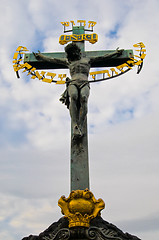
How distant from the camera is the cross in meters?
6.10

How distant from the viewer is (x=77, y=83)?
6.55 metres

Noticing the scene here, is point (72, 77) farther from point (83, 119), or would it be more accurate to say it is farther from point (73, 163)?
point (73, 163)

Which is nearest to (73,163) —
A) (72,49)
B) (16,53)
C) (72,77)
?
(72,77)

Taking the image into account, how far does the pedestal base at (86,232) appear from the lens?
197 inches

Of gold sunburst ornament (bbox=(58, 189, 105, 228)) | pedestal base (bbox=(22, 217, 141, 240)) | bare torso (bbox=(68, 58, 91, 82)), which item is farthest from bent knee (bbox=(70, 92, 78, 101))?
pedestal base (bbox=(22, 217, 141, 240))

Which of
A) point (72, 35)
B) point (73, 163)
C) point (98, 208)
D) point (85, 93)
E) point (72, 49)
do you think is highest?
point (72, 35)

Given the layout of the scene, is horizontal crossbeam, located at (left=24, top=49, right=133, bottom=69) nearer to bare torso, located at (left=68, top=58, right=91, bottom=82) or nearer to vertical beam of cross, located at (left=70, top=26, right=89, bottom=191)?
bare torso, located at (left=68, top=58, right=91, bottom=82)

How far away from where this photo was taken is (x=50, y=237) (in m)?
5.13

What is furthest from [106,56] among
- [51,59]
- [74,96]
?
[74,96]

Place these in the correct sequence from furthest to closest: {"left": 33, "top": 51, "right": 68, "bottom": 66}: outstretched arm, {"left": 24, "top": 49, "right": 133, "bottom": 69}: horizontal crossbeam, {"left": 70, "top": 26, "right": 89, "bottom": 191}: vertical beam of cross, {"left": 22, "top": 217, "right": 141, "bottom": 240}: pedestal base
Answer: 1. {"left": 24, "top": 49, "right": 133, "bottom": 69}: horizontal crossbeam
2. {"left": 33, "top": 51, "right": 68, "bottom": 66}: outstretched arm
3. {"left": 70, "top": 26, "right": 89, "bottom": 191}: vertical beam of cross
4. {"left": 22, "top": 217, "right": 141, "bottom": 240}: pedestal base

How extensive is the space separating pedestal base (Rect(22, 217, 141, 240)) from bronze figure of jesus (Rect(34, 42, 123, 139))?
1.81 meters

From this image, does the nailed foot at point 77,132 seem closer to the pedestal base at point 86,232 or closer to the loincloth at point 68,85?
the loincloth at point 68,85

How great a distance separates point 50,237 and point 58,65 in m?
4.26

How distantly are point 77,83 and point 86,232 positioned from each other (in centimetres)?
313
